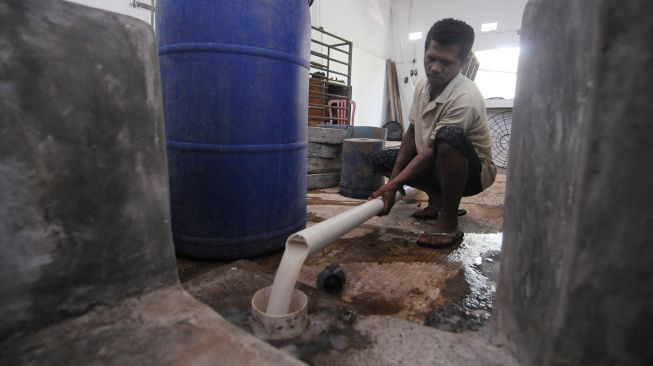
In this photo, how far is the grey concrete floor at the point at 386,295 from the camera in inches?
28.3

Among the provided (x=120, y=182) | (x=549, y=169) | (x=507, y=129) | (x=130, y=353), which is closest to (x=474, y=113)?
(x=549, y=169)

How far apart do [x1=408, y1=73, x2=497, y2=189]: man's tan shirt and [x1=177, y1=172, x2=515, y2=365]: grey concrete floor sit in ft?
1.39

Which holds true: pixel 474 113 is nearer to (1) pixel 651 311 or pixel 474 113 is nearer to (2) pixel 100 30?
(1) pixel 651 311

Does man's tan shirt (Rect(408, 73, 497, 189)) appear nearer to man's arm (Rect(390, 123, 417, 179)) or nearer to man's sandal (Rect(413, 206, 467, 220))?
man's arm (Rect(390, 123, 417, 179))

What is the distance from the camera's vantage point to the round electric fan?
16.7 ft

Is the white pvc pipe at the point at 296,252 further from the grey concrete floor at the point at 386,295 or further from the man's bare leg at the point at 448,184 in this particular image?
the man's bare leg at the point at 448,184

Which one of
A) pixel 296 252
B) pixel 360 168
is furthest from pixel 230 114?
pixel 360 168

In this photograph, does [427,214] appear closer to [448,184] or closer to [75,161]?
[448,184]

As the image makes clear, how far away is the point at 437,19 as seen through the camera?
286 inches

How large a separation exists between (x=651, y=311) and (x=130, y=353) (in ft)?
2.60

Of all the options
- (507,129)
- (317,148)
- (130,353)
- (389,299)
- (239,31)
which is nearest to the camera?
(130,353)

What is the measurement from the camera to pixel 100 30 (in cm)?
66

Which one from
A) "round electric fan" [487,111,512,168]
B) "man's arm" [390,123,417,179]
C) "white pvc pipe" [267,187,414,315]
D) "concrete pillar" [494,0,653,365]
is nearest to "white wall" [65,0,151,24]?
"man's arm" [390,123,417,179]

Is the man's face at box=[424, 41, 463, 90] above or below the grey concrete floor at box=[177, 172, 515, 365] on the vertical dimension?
above
